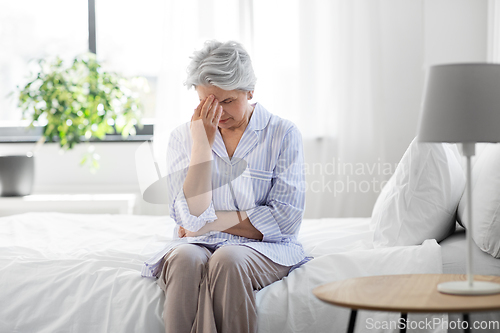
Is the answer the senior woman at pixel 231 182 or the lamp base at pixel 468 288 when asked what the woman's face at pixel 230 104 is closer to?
the senior woman at pixel 231 182

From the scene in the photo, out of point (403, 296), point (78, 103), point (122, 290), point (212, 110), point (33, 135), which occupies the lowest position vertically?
point (122, 290)

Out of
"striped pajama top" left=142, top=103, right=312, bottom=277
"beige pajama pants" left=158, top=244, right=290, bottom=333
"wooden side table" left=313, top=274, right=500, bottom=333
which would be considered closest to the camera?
"wooden side table" left=313, top=274, right=500, bottom=333

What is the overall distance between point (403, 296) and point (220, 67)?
0.89 meters

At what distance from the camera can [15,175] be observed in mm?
3074

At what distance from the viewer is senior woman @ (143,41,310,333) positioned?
139 centimetres

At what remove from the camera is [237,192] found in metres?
1.58

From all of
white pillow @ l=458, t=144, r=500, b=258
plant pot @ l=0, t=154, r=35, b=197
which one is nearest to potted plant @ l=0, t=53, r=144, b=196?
plant pot @ l=0, t=154, r=35, b=197

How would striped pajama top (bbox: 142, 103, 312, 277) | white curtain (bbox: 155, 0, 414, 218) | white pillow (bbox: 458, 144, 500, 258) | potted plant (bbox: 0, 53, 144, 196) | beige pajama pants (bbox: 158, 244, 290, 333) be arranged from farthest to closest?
potted plant (bbox: 0, 53, 144, 196) → white curtain (bbox: 155, 0, 414, 218) → striped pajama top (bbox: 142, 103, 312, 277) → white pillow (bbox: 458, 144, 500, 258) → beige pajama pants (bbox: 158, 244, 290, 333)

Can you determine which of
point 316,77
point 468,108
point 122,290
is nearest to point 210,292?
point 122,290

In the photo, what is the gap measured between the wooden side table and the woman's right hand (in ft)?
2.29

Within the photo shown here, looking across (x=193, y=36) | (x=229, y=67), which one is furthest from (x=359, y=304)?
(x=193, y=36)

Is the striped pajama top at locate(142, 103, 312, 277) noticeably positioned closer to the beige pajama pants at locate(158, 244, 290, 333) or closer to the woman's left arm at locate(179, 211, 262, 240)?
the woman's left arm at locate(179, 211, 262, 240)

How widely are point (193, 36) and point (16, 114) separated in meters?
1.45

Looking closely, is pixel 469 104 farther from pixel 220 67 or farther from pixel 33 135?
pixel 33 135
